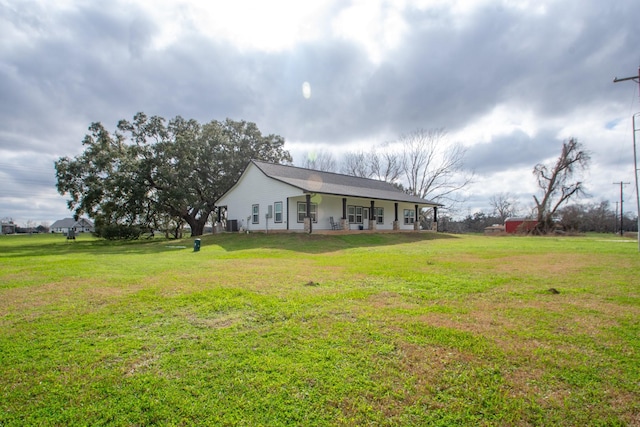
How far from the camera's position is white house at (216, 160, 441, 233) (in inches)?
862

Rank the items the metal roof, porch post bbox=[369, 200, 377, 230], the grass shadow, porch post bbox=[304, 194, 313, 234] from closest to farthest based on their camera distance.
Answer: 1. the grass shadow
2. porch post bbox=[304, 194, 313, 234]
3. the metal roof
4. porch post bbox=[369, 200, 377, 230]

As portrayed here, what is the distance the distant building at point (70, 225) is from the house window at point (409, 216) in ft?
275

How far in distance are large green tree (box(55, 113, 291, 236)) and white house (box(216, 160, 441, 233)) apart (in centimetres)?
371

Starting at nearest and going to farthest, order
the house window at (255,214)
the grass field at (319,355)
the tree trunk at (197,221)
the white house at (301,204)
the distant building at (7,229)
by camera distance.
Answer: the grass field at (319,355), the white house at (301,204), the house window at (255,214), the tree trunk at (197,221), the distant building at (7,229)

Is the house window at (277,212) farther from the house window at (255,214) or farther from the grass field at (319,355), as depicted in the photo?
the grass field at (319,355)

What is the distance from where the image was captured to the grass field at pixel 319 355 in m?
2.66

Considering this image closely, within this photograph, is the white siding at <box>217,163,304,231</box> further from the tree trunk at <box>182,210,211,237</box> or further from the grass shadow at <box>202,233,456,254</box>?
the tree trunk at <box>182,210,211,237</box>

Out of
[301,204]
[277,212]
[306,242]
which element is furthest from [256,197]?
[306,242]

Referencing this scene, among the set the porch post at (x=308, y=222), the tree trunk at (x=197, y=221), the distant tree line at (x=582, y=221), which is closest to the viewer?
the porch post at (x=308, y=222)

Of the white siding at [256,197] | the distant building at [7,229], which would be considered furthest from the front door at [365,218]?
the distant building at [7,229]

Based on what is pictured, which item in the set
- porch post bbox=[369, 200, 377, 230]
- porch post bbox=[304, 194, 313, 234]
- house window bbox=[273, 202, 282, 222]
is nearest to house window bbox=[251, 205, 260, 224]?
house window bbox=[273, 202, 282, 222]

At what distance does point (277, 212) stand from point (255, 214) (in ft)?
8.94

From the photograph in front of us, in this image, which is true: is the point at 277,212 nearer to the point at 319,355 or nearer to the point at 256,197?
the point at 256,197

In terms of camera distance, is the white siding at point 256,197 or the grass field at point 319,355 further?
the white siding at point 256,197
